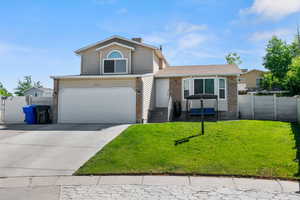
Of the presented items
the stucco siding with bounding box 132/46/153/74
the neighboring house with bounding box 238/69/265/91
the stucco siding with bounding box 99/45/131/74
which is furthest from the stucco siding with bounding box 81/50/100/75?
the neighboring house with bounding box 238/69/265/91

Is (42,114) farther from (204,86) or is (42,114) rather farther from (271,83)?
(271,83)

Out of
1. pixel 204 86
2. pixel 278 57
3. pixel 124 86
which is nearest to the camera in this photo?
pixel 124 86

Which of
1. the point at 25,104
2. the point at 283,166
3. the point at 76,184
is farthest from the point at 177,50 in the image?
the point at 76,184

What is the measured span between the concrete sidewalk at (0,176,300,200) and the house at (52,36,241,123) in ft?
27.2

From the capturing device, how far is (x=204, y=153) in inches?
303

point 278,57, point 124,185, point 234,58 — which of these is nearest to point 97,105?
point 124,185

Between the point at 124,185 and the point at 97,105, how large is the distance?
9795 millimetres

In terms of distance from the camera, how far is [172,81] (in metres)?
16.9

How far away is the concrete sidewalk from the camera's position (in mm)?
5023

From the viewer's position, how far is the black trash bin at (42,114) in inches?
591

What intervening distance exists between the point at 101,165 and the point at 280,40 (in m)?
40.1

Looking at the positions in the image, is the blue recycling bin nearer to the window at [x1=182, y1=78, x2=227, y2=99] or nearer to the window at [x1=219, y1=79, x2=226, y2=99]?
the window at [x1=182, y1=78, x2=227, y2=99]

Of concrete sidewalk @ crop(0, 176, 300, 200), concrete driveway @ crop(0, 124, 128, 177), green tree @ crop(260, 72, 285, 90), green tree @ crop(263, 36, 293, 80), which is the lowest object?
concrete sidewalk @ crop(0, 176, 300, 200)

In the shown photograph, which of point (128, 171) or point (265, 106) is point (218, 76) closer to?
point (265, 106)
